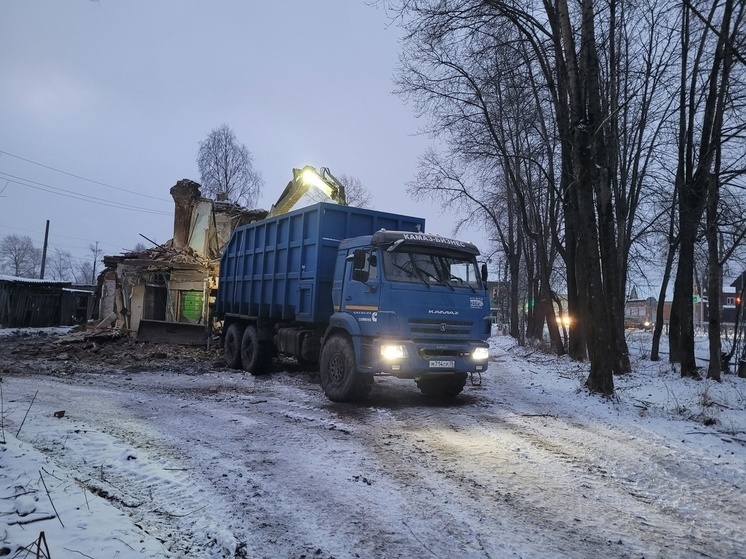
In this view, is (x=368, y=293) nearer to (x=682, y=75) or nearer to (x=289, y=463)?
(x=289, y=463)

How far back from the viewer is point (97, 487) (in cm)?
418

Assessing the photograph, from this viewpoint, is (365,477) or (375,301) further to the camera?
(375,301)

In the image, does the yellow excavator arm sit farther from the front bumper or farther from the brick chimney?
the front bumper

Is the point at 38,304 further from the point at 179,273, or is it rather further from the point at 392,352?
the point at 392,352

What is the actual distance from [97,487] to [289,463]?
1760 millimetres

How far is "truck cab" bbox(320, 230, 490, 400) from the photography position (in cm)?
791

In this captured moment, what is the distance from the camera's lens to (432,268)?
28.0 ft

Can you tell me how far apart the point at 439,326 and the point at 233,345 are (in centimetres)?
694

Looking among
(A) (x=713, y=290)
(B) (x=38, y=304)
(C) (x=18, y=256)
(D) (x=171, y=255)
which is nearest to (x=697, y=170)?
(A) (x=713, y=290)

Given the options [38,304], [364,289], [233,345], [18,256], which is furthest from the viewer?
[18,256]

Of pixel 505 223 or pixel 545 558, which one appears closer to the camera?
pixel 545 558

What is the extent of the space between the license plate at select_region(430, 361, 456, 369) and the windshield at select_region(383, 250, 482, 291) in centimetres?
127

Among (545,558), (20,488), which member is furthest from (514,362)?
(20,488)

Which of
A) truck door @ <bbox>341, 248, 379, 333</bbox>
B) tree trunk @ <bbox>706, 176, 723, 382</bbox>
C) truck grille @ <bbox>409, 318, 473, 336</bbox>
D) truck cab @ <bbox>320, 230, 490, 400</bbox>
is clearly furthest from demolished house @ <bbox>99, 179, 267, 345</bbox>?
tree trunk @ <bbox>706, 176, 723, 382</bbox>
